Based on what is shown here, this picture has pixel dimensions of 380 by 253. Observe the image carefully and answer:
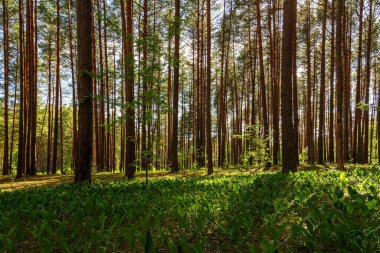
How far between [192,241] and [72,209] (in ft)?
7.08

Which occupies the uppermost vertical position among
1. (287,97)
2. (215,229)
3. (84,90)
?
(84,90)

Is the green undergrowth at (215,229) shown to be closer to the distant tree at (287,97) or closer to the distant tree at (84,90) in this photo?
the distant tree at (84,90)

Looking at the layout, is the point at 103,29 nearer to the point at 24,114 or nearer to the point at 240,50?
the point at 24,114

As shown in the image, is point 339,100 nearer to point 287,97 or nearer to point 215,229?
point 287,97

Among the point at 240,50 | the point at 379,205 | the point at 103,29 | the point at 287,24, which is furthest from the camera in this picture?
the point at 240,50

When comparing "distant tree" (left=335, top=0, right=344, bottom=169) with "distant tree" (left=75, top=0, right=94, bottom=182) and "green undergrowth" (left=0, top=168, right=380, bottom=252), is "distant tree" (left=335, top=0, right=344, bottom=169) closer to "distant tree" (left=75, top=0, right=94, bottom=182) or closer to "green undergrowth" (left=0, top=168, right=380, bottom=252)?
"green undergrowth" (left=0, top=168, right=380, bottom=252)

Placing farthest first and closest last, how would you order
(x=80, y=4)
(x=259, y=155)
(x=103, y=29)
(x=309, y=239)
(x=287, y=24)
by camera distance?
1. (x=103, y=29)
2. (x=259, y=155)
3. (x=287, y=24)
4. (x=80, y=4)
5. (x=309, y=239)

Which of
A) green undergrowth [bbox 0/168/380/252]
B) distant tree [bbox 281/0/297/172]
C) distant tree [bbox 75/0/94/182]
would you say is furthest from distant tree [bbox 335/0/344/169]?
distant tree [bbox 75/0/94/182]

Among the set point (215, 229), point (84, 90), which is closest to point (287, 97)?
point (84, 90)

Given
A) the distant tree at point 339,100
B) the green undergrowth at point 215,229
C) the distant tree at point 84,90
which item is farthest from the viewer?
the distant tree at point 339,100

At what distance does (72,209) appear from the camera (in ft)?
12.8

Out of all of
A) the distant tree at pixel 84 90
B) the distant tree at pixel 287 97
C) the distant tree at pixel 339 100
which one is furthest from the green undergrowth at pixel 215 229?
the distant tree at pixel 339 100

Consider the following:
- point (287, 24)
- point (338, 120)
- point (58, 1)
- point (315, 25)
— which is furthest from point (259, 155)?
point (58, 1)

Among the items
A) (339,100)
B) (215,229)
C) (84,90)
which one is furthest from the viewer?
(339,100)
